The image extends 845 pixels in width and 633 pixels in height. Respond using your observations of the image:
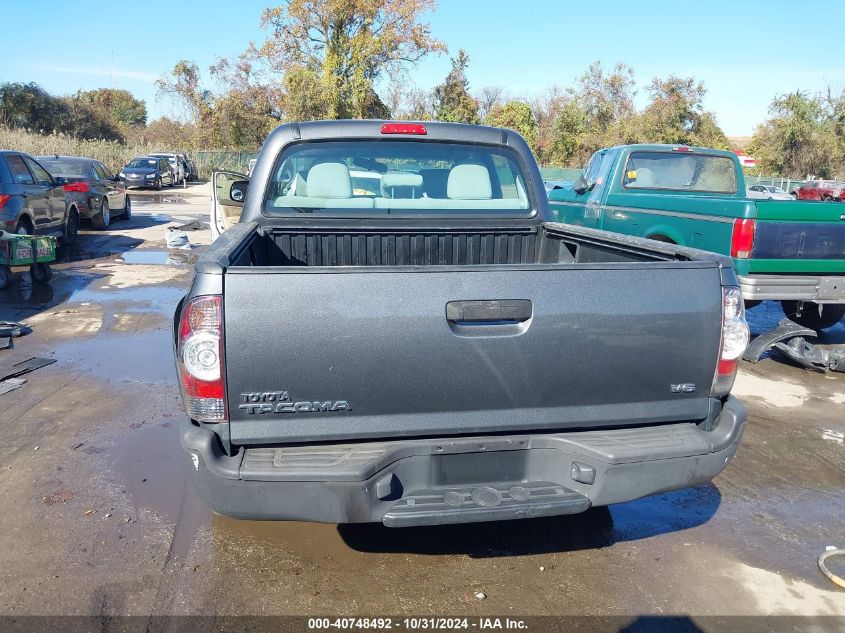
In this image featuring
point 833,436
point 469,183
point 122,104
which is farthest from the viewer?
point 122,104

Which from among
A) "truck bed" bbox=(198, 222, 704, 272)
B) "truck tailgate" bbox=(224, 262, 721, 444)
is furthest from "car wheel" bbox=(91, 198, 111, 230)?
"truck tailgate" bbox=(224, 262, 721, 444)

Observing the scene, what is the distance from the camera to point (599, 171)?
909 cm

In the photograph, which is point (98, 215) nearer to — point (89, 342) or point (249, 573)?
point (89, 342)

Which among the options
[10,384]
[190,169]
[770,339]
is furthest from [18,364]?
[190,169]

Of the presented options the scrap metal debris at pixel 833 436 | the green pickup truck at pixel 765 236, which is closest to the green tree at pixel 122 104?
the green pickup truck at pixel 765 236

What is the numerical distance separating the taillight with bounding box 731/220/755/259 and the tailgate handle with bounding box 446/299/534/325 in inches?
175

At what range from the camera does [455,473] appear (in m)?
2.79

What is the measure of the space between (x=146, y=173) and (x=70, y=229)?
18624 millimetres

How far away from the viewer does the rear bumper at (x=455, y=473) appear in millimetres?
2596

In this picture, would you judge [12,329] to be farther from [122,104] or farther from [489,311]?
[122,104]

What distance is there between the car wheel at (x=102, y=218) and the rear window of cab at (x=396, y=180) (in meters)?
13.1

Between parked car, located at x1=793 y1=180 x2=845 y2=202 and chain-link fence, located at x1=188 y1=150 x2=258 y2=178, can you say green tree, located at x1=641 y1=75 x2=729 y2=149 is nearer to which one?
parked car, located at x1=793 y1=180 x2=845 y2=202

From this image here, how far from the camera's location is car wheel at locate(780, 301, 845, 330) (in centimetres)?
785

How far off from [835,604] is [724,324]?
56.4 inches
